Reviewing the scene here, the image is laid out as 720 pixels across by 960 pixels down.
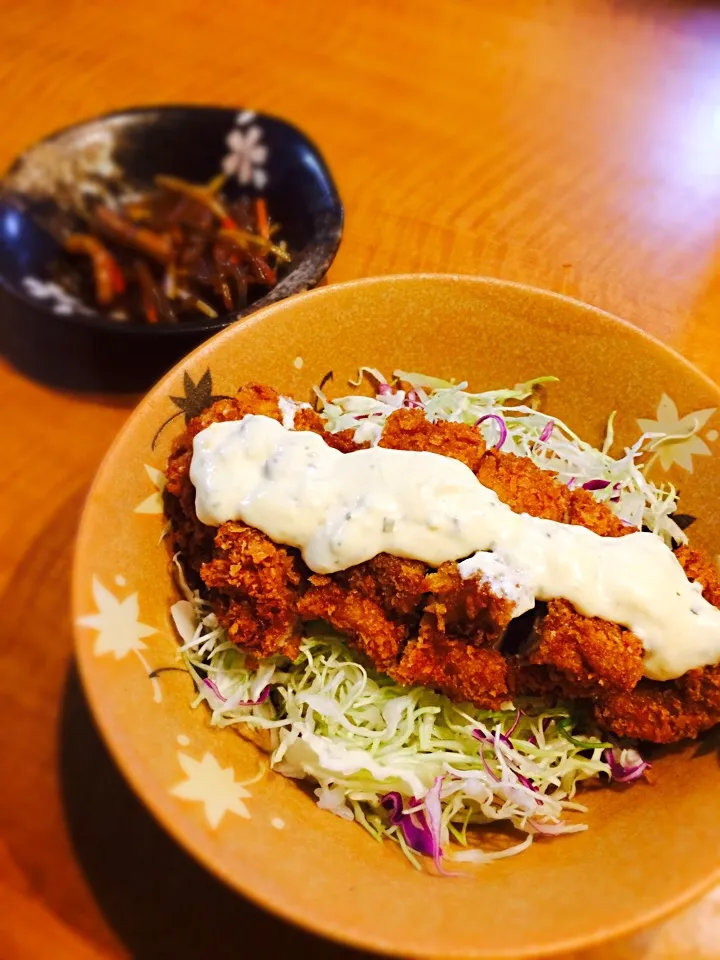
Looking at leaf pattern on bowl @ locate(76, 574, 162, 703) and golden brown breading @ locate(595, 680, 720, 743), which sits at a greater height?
golden brown breading @ locate(595, 680, 720, 743)

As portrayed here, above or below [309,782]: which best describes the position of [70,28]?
above

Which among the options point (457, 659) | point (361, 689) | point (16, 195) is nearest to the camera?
point (457, 659)

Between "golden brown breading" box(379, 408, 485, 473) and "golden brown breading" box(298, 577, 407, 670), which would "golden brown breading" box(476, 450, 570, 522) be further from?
"golden brown breading" box(298, 577, 407, 670)

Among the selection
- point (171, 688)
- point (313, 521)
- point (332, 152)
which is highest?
point (332, 152)

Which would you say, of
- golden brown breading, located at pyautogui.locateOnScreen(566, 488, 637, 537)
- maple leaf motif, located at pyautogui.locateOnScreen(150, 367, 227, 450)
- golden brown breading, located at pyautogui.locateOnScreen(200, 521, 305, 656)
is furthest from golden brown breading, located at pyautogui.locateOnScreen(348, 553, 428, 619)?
maple leaf motif, located at pyautogui.locateOnScreen(150, 367, 227, 450)

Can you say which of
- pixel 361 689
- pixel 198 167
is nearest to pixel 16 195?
pixel 198 167

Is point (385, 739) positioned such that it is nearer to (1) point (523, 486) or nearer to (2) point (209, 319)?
(1) point (523, 486)

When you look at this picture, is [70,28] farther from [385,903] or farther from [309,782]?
[385,903]
